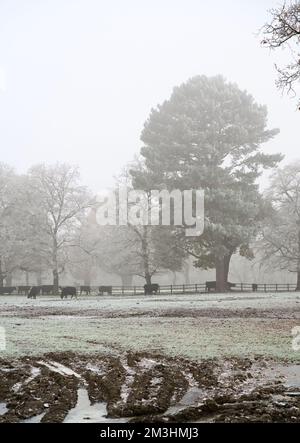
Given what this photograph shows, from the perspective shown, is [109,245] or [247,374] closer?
[247,374]

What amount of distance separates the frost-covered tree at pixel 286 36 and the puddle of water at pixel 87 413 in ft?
29.7

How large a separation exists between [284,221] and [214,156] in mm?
10593

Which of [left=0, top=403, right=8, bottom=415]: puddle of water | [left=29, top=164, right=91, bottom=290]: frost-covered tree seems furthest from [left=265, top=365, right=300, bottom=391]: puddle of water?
[left=29, top=164, right=91, bottom=290]: frost-covered tree

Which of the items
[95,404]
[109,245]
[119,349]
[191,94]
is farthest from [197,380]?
[109,245]

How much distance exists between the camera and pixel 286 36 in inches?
491

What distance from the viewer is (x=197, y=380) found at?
9.20 meters

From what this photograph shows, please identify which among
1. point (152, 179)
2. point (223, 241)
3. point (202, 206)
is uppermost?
point (152, 179)

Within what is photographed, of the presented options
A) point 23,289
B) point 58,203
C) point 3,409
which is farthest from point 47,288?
point 3,409

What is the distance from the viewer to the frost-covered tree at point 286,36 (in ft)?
40.0

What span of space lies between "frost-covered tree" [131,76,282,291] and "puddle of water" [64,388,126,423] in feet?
126

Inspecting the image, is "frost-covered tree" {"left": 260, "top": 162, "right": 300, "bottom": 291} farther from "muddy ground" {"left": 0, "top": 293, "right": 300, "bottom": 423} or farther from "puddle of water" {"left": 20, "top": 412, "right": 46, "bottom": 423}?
"puddle of water" {"left": 20, "top": 412, "right": 46, "bottom": 423}

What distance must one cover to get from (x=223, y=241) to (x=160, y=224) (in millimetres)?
6026

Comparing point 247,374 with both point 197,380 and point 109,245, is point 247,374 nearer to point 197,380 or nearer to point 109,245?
point 197,380

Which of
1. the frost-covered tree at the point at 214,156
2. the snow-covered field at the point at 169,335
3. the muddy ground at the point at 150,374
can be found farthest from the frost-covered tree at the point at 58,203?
the muddy ground at the point at 150,374
